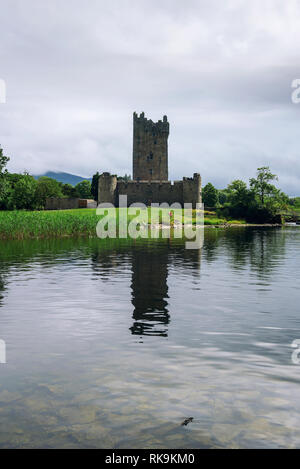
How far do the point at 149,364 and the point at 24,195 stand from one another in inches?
4015

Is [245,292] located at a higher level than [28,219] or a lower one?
lower

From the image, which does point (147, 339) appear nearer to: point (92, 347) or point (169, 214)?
point (92, 347)

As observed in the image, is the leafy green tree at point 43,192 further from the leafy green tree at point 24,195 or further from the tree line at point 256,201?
the tree line at point 256,201

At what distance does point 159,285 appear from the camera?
18469mm

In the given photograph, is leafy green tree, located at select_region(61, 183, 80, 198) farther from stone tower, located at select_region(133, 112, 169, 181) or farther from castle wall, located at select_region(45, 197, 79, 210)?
castle wall, located at select_region(45, 197, 79, 210)

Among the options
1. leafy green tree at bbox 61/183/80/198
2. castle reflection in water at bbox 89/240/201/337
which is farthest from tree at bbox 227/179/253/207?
castle reflection in water at bbox 89/240/201/337

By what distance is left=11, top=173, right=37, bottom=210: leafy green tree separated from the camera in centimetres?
10381

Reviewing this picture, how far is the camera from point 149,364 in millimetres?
8570

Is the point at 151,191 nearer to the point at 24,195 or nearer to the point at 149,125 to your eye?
the point at 149,125

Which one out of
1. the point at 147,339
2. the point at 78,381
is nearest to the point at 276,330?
the point at 147,339

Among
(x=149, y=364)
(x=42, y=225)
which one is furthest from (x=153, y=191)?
(x=149, y=364)

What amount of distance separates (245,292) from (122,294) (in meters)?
4.59

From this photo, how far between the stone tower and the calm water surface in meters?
95.9

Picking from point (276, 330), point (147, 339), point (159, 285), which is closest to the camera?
point (147, 339)
